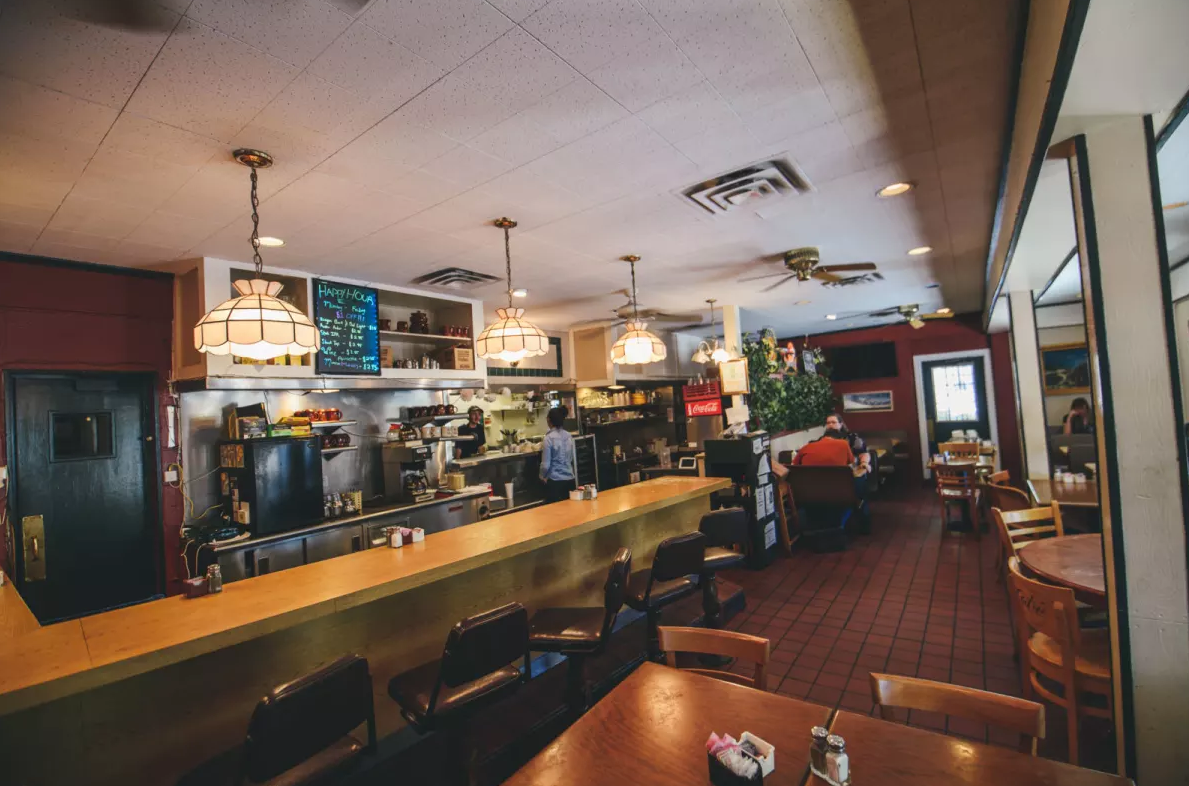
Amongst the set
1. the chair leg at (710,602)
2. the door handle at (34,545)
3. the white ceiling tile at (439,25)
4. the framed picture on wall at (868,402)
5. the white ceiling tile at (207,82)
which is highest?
the white ceiling tile at (207,82)

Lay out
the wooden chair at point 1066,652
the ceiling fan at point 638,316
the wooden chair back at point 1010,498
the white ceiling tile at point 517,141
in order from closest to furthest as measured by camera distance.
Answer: the wooden chair at point 1066,652 < the white ceiling tile at point 517,141 < the wooden chair back at point 1010,498 < the ceiling fan at point 638,316

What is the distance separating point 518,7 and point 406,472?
16.3 ft

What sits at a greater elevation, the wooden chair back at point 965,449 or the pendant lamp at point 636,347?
the pendant lamp at point 636,347

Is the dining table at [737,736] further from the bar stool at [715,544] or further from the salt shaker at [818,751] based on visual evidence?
the bar stool at [715,544]

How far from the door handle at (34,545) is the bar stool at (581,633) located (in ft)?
12.6

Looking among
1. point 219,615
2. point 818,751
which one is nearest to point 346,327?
point 219,615

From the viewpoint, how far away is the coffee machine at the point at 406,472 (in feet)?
19.2

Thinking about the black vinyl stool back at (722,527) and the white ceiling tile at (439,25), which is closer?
the white ceiling tile at (439,25)

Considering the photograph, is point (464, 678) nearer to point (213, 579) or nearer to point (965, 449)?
point (213, 579)

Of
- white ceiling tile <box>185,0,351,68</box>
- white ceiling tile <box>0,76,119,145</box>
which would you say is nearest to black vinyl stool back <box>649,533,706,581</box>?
white ceiling tile <box>185,0,351,68</box>

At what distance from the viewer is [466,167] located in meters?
3.10

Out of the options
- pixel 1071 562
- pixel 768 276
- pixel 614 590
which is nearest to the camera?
pixel 614 590

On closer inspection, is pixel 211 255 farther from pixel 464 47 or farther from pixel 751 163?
pixel 751 163

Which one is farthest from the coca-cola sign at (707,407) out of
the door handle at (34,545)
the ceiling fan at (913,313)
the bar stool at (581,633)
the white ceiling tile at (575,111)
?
the door handle at (34,545)
